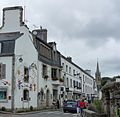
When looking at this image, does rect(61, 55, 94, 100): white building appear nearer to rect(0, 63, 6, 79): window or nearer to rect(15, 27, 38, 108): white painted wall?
rect(15, 27, 38, 108): white painted wall

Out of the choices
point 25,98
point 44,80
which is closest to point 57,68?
point 44,80

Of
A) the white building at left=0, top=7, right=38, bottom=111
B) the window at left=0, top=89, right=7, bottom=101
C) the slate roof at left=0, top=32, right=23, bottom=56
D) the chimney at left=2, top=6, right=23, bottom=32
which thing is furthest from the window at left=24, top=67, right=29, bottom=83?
the chimney at left=2, top=6, right=23, bottom=32

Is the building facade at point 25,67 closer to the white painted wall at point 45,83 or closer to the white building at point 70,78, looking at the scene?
the white painted wall at point 45,83

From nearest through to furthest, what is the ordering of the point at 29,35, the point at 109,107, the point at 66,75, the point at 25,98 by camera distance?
the point at 109,107, the point at 25,98, the point at 29,35, the point at 66,75

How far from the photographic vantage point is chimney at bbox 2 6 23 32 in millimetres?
40906

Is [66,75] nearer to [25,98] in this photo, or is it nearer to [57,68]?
[57,68]

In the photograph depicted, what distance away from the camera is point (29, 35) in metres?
40.6

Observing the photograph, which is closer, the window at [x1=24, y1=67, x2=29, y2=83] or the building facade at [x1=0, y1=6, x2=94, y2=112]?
the building facade at [x1=0, y1=6, x2=94, y2=112]

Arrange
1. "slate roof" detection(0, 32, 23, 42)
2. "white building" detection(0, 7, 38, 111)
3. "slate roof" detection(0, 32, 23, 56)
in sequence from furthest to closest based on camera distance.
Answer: "slate roof" detection(0, 32, 23, 42) < "slate roof" detection(0, 32, 23, 56) < "white building" detection(0, 7, 38, 111)

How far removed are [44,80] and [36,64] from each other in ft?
13.2

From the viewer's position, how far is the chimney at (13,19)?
4091cm

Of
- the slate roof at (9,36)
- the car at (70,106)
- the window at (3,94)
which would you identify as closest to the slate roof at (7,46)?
the slate roof at (9,36)

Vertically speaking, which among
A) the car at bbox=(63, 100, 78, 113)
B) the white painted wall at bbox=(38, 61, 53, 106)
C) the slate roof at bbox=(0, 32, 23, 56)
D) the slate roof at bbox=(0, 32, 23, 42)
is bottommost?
the car at bbox=(63, 100, 78, 113)

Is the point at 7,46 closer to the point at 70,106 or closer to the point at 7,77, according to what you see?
the point at 7,77
